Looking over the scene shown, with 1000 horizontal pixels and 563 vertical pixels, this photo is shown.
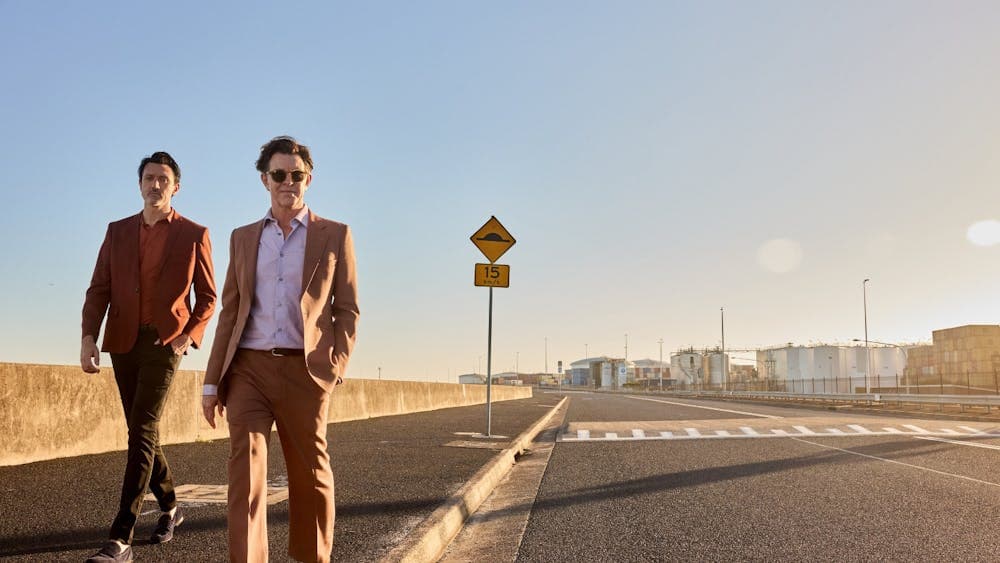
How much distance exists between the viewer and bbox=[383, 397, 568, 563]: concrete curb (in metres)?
4.24

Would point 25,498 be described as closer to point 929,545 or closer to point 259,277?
point 259,277

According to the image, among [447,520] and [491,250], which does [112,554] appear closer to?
[447,520]

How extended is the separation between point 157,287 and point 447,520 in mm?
2441

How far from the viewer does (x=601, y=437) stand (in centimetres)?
1346

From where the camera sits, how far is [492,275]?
1265 centimetres

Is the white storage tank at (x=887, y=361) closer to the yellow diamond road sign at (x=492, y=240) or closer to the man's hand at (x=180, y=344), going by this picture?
the yellow diamond road sign at (x=492, y=240)

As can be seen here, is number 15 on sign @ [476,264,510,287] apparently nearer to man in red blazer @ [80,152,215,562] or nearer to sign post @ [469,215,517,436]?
sign post @ [469,215,517,436]

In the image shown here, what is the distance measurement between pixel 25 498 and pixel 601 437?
9.60 m

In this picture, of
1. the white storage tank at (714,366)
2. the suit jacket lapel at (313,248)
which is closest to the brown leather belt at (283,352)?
the suit jacket lapel at (313,248)

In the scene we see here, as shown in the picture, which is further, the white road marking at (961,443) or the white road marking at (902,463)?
the white road marking at (961,443)

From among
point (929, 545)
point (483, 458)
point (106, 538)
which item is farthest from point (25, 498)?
point (929, 545)

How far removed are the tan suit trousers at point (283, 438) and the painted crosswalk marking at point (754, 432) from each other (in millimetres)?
10013

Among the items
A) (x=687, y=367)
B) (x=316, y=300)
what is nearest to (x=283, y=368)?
(x=316, y=300)

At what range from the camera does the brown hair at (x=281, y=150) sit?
3.48 metres
